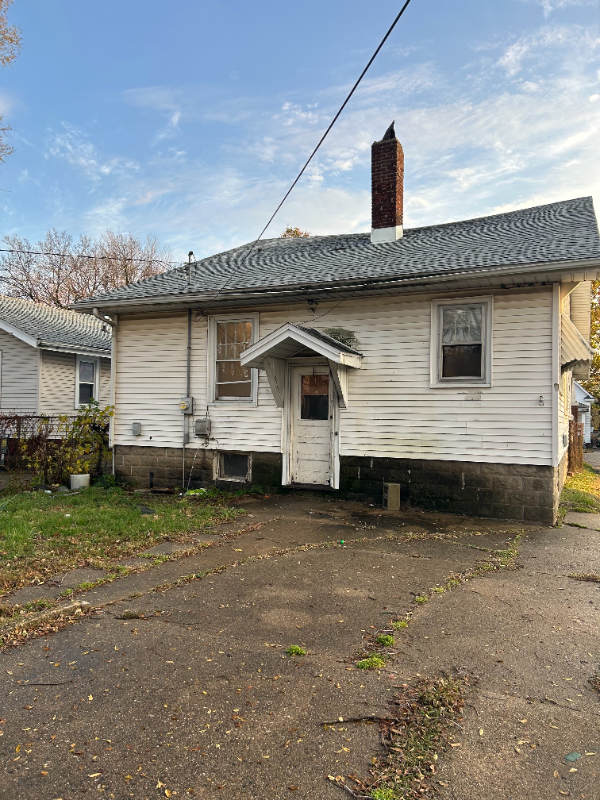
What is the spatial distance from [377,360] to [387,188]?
4.62 meters

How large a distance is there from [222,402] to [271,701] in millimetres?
7750

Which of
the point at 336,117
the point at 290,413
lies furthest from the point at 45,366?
the point at 336,117

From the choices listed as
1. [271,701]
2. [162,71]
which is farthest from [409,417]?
[162,71]

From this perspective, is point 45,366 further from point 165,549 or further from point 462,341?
point 462,341

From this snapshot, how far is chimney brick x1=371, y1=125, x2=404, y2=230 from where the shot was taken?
1138cm

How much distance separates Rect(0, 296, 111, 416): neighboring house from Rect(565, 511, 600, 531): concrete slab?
1414 centimetres

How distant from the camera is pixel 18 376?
17719mm

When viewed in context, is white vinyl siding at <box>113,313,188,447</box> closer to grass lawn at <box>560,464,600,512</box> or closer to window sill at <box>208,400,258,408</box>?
window sill at <box>208,400,258,408</box>

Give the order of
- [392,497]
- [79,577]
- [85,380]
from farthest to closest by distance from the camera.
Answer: [85,380] → [392,497] → [79,577]

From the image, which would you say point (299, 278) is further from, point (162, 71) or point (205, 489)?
point (162, 71)

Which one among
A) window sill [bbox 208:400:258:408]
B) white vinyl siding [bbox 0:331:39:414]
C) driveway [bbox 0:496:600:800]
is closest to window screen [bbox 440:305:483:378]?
driveway [bbox 0:496:600:800]

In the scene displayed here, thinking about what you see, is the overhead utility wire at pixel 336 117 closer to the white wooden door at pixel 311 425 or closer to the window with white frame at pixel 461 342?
the white wooden door at pixel 311 425

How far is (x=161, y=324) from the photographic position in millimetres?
11047

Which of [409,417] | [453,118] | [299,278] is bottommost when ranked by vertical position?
[409,417]
